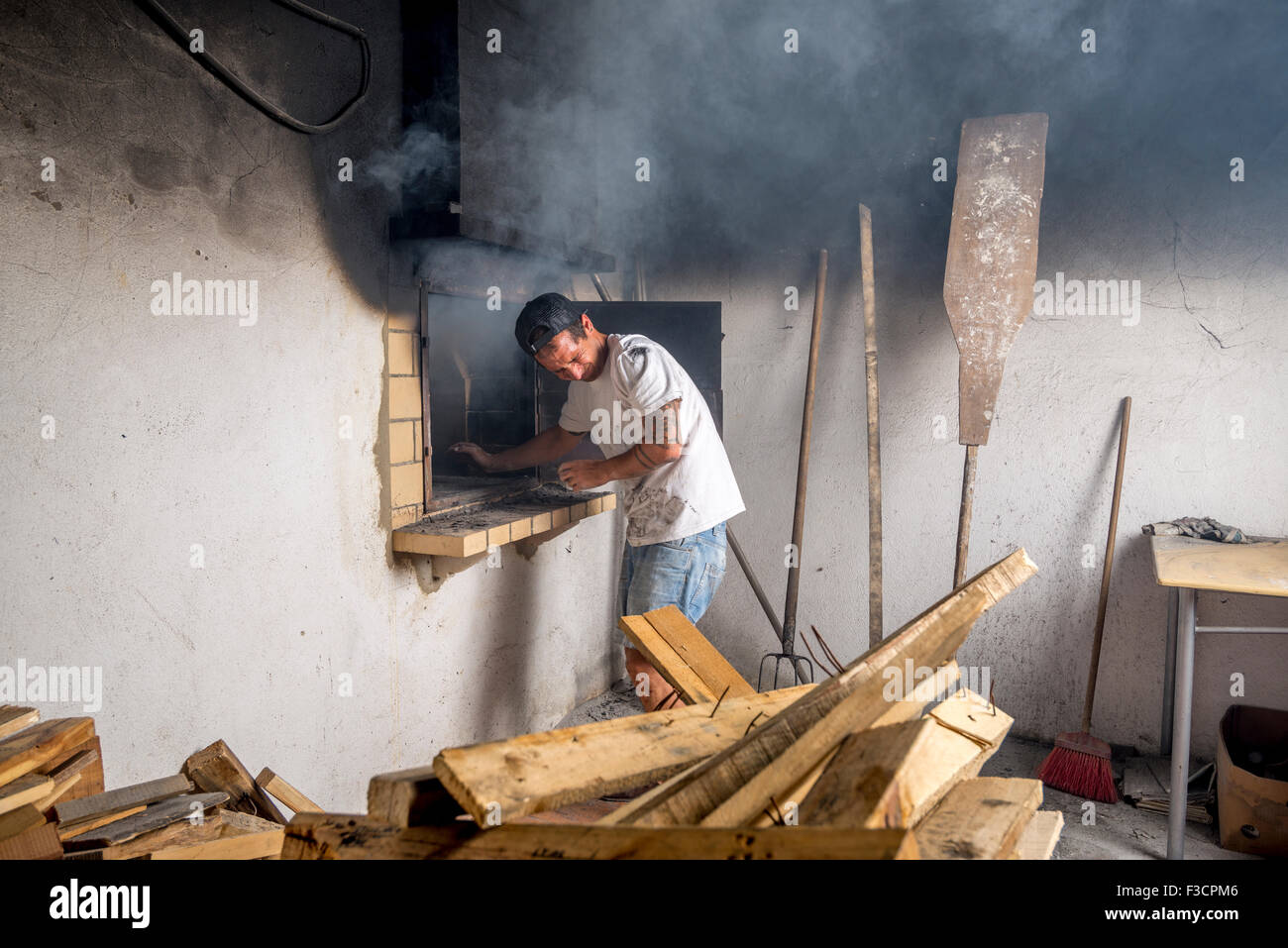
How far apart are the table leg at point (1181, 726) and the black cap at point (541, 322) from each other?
217 cm

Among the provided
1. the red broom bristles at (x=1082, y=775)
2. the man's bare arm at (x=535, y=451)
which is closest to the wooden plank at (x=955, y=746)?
the red broom bristles at (x=1082, y=775)

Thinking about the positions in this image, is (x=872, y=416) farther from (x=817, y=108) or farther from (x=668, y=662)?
(x=668, y=662)

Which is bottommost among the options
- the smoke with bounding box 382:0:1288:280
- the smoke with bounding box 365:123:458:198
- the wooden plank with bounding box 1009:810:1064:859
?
the wooden plank with bounding box 1009:810:1064:859

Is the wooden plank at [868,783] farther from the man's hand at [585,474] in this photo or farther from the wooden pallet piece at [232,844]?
the man's hand at [585,474]

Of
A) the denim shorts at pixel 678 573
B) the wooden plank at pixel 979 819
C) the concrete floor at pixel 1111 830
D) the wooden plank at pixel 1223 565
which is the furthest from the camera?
the denim shorts at pixel 678 573

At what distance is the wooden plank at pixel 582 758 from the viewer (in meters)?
1.09

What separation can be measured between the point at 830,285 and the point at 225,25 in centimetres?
262

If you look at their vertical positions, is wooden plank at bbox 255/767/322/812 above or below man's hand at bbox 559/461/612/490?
below

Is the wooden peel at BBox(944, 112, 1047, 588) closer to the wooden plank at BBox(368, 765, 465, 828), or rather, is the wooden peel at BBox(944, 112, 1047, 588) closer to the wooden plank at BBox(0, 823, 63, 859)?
the wooden plank at BBox(368, 765, 465, 828)

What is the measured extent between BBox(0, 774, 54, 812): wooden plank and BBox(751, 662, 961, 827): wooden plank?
45.9 inches

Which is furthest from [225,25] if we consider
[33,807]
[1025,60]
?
[1025,60]

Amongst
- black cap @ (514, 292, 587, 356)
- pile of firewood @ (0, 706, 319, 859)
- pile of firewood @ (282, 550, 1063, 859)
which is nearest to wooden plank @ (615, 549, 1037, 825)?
pile of firewood @ (282, 550, 1063, 859)

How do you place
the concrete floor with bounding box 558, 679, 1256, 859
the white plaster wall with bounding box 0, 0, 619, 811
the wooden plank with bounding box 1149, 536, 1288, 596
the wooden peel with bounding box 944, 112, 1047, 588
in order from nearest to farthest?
the white plaster wall with bounding box 0, 0, 619, 811, the wooden plank with bounding box 1149, 536, 1288, 596, the concrete floor with bounding box 558, 679, 1256, 859, the wooden peel with bounding box 944, 112, 1047, 588

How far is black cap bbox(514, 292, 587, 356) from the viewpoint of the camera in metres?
2.74
